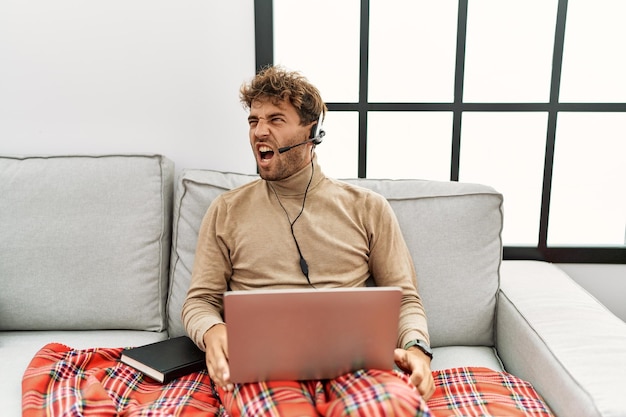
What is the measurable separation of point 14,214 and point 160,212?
41 cm

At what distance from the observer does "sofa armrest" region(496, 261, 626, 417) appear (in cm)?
93

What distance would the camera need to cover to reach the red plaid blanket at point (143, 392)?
999mm

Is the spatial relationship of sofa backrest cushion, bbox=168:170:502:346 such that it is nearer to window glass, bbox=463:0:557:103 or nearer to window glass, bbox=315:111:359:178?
window glass, bbox=315:111:359:178

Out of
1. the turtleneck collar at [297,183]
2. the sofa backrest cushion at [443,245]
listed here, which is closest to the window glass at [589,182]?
the sofa backrest cushion at [443,245]

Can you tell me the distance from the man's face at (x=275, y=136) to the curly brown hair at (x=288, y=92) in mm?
15

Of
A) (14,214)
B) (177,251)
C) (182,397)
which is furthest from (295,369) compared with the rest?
(14,214)

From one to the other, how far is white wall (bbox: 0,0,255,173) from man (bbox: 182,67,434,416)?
39 cm

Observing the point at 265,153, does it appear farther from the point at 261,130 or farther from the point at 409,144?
the point at 409,144

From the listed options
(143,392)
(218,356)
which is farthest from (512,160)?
(143,392)

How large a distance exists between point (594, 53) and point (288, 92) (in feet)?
3.90

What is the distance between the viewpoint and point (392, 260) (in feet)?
4.16

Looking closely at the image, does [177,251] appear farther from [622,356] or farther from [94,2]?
[622,356]

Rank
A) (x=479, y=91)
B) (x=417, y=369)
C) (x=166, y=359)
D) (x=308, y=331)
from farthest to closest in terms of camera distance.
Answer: (x=479, y=91), (x=166, y=359), (x=417, y=369), (x=308, y=331)

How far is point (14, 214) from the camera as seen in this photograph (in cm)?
140
